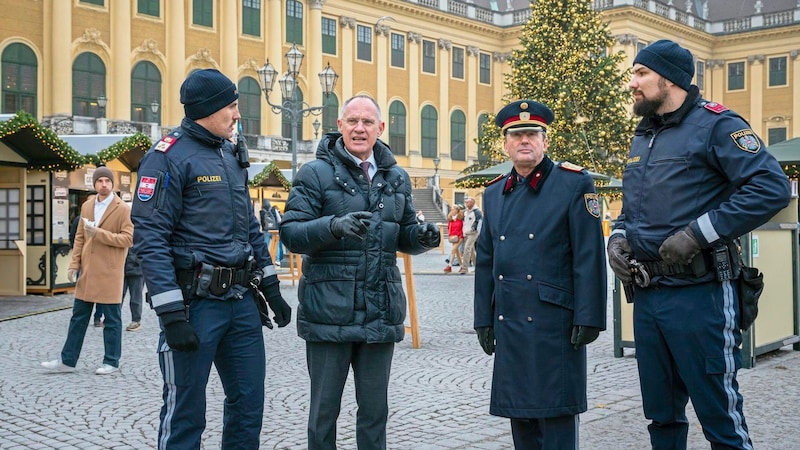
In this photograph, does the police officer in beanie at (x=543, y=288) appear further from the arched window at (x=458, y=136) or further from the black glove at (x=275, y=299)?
the arched window at (x=458, y=136)

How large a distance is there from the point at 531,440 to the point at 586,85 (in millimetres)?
29520

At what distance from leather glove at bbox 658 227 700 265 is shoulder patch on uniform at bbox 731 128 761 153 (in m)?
0.44

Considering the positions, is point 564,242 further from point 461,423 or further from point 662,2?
point 662,2

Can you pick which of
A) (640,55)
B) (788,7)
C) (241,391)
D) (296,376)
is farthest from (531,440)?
(788,7)

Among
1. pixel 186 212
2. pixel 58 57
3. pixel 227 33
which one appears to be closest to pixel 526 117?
pixel 186 212

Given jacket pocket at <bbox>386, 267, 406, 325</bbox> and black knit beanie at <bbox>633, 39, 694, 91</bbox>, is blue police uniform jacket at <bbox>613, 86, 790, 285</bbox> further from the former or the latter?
jacket pocket at <bbox>386, 267, 406, 325</bbox>

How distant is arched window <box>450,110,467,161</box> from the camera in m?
57.9

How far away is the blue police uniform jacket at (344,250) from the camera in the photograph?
4.35m

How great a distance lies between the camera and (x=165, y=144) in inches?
172

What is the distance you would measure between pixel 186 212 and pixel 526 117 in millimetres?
1694

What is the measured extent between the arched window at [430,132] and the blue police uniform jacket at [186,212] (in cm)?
5170

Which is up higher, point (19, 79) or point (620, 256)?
point (19, 79)

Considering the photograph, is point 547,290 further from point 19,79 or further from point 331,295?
point 19,79

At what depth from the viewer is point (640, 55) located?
169 inches
